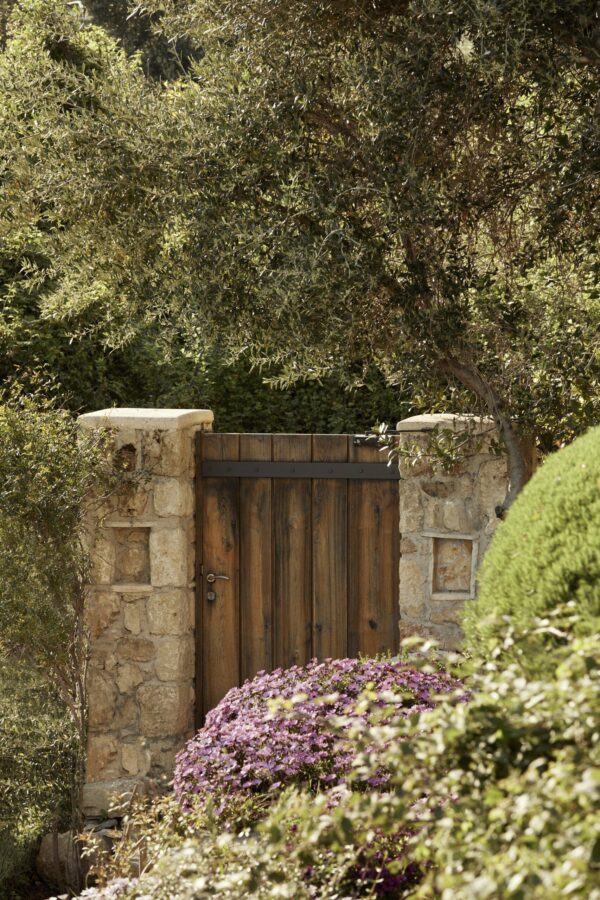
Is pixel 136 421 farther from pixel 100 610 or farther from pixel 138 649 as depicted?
pixel 138 649

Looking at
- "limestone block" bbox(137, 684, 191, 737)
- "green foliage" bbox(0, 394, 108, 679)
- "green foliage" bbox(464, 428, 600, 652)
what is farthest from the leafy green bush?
"green foliage" bbox(464, 428, 600, 652)

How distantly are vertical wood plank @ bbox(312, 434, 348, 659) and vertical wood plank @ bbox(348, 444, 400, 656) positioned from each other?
40mm

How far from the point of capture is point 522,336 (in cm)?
489

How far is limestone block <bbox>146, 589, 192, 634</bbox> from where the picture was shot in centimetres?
560

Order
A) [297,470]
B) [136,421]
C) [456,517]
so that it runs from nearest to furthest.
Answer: [456,517]
[136,421]
[297,470]

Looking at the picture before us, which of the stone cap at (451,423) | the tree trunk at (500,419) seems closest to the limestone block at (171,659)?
the stone cap at (451,423)

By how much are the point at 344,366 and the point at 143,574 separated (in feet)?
5.52

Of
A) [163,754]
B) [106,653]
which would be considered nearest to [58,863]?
[163,754]

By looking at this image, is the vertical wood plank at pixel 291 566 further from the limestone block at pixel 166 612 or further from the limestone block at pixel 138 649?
the limestone block at pixel 138 649

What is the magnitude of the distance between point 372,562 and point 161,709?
1403 millimetres

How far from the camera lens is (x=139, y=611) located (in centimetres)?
565

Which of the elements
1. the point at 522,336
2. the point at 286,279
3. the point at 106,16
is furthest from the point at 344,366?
the point at 106,16

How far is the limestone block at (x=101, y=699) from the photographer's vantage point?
5.63 meters

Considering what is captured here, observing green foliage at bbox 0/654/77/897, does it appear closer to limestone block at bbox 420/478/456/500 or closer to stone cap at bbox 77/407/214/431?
stone cap at bbox 77/407/214/431
